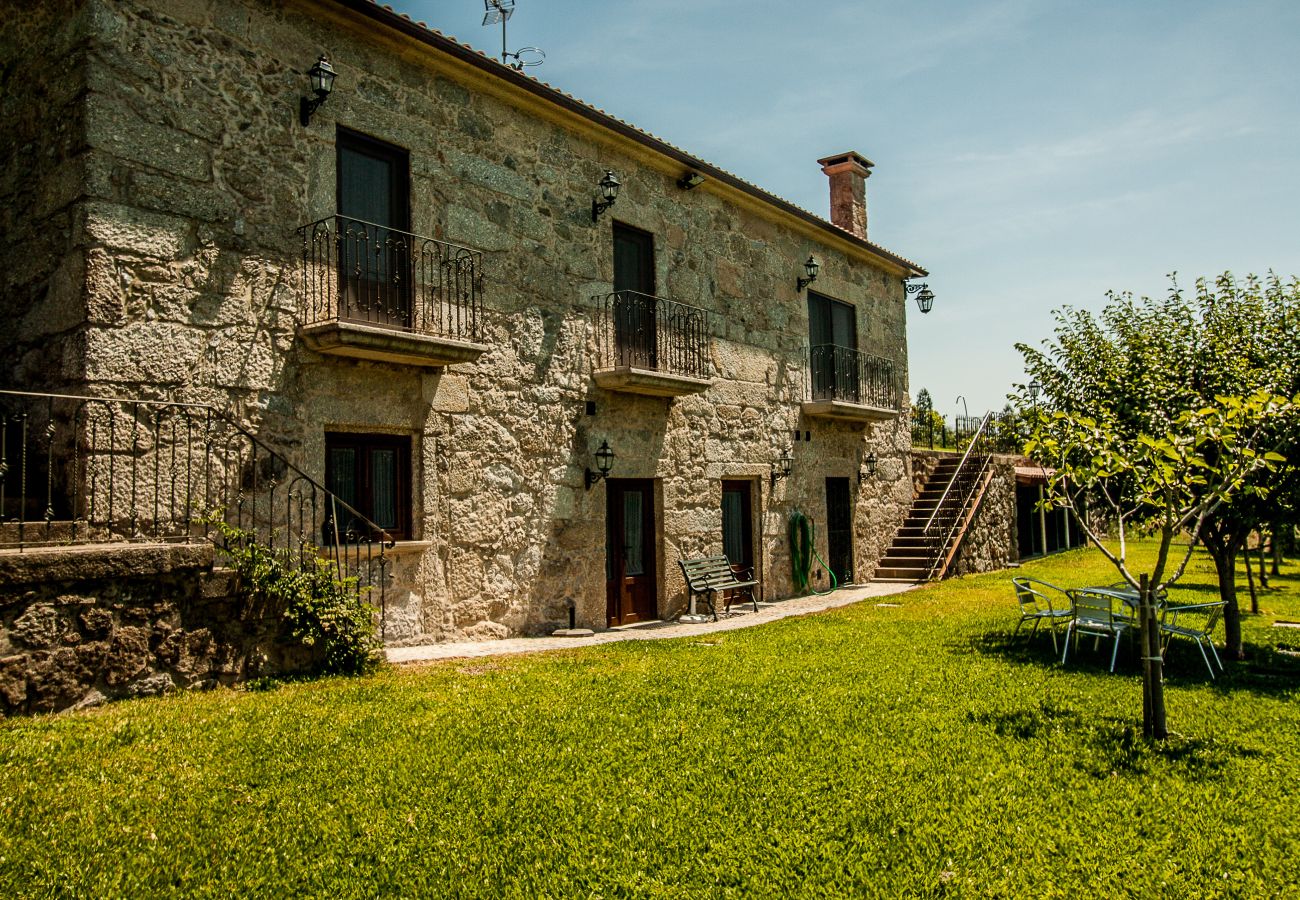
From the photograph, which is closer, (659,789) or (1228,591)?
(659,789)

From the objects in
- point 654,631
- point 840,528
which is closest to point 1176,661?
point 654,631

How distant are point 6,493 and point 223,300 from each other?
2.08 metres

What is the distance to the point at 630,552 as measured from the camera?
11141mm

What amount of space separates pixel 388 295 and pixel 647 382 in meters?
3.21

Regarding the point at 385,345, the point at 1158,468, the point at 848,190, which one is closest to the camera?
the point at 1158,468

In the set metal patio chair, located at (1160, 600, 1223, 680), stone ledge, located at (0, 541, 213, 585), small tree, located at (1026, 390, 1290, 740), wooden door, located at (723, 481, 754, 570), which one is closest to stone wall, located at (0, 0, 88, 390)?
stone ledge, located at (0, 541, 213, 585)

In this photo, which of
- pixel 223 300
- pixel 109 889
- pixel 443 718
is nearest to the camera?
pixel 109 889

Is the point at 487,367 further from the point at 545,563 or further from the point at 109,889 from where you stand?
the point at 109,889

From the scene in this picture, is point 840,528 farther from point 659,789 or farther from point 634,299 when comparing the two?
point 659,789

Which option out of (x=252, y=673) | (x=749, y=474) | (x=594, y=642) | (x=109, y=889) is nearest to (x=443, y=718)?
(x=252, y=673)

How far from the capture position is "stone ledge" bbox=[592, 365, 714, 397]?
10.2 meters

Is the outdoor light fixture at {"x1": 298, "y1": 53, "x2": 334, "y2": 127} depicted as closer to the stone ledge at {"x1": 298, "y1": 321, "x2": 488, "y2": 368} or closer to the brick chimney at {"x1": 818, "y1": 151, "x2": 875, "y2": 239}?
the stone ledge at {"x1": 298, "y1": 321, "x2": 488, "y2": 368}

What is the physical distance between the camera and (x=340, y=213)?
8.16 meters

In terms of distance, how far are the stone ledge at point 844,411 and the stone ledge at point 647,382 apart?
3.23m
